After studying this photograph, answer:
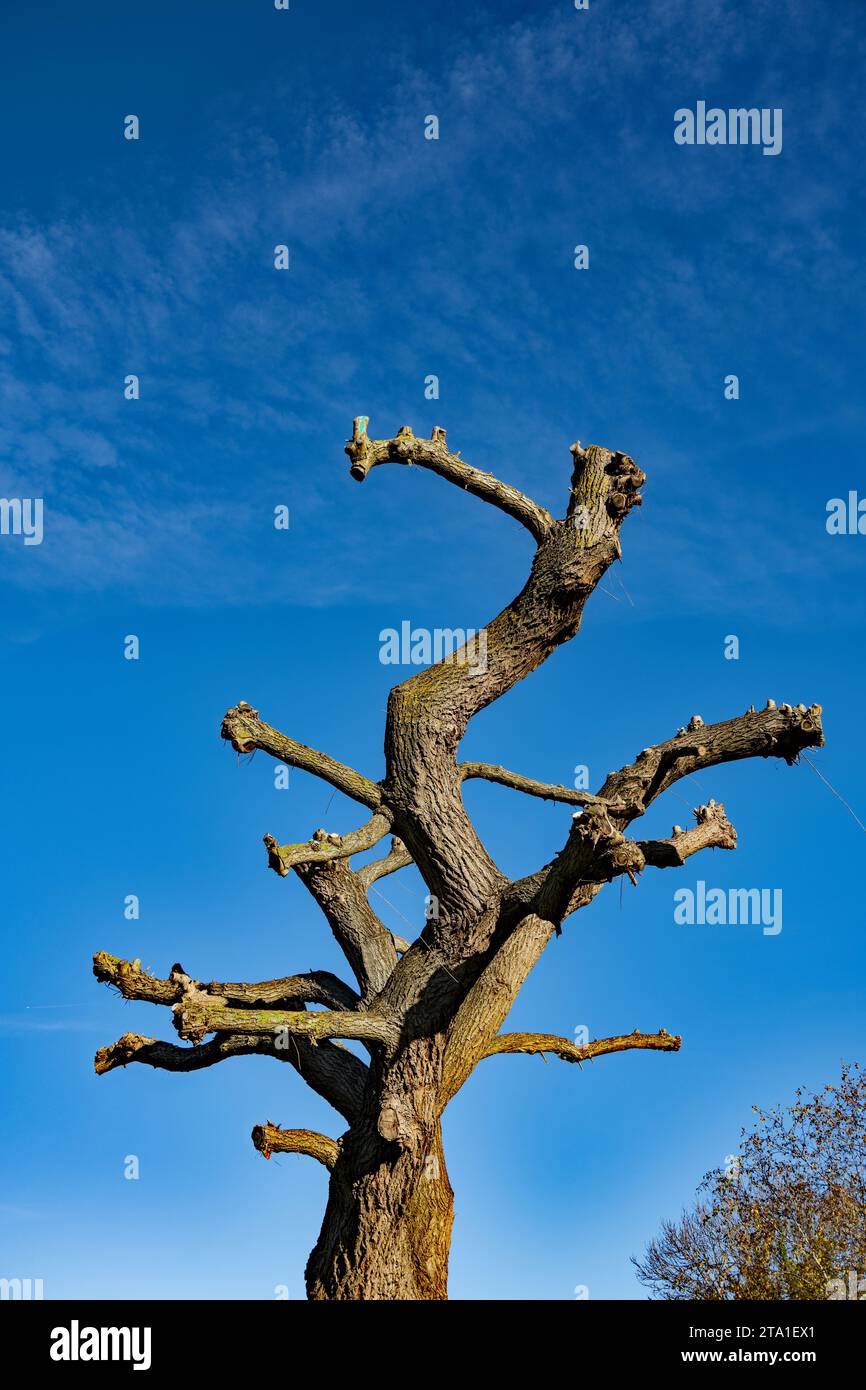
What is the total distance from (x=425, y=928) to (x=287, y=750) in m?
2.37

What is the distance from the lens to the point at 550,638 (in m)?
10.5

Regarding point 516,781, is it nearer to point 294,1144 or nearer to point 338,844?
point 338,844

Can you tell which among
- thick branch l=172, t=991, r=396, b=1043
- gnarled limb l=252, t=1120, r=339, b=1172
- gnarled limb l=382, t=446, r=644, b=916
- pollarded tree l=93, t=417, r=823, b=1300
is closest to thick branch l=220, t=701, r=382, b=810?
pollarded tree l=93, t=417, r=823, b=1300

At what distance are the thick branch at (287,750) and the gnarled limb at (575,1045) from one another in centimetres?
280

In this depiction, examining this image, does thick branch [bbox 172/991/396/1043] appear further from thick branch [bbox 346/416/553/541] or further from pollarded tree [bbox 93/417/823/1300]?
thick branch [bbox 346/416/553/541]

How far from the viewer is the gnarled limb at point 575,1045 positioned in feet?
36.7

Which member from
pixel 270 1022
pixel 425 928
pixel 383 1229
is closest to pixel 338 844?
pixel 425 928

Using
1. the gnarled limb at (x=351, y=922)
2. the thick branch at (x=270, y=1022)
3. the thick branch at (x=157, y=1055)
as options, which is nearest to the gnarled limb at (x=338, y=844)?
the gnarled limb at (x=351, y=922)

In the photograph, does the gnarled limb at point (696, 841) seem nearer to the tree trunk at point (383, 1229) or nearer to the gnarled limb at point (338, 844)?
the gnarled limb at point (338, 844)

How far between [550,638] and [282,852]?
322 centimetres
